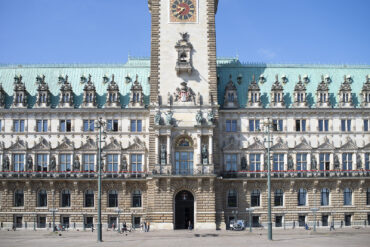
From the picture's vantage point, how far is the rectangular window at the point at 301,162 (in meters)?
76.2

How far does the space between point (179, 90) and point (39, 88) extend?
21155 millimetres

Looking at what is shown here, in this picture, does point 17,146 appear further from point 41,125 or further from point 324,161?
point 324,161

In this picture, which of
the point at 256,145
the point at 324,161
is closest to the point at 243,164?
the point at 256,145

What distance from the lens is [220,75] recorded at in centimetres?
8062

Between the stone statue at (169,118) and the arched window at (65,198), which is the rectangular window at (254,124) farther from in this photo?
the arched window at (65,198)

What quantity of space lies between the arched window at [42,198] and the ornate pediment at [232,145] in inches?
1054

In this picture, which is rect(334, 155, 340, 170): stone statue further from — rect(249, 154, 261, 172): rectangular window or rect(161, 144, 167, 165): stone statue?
rect(161, 144, 167, 165): stone statue

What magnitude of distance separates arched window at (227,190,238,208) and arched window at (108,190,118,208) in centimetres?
1627

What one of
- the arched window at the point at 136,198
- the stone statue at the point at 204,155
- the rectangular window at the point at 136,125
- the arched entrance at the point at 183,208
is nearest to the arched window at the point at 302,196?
the stone statue at the point at 204,155

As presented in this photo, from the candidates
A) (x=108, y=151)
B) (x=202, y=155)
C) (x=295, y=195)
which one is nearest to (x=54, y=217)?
(x=108, y=151)

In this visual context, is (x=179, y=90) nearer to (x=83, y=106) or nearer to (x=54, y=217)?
(x=83, y=106)

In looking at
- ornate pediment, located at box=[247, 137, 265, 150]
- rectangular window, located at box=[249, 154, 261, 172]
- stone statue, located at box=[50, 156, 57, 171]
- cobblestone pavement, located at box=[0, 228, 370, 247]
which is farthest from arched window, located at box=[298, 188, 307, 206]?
stone statue, located at box=[50, 156, 57, 171]

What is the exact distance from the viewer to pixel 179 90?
2908 inches

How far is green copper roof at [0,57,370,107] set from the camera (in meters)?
79.0
